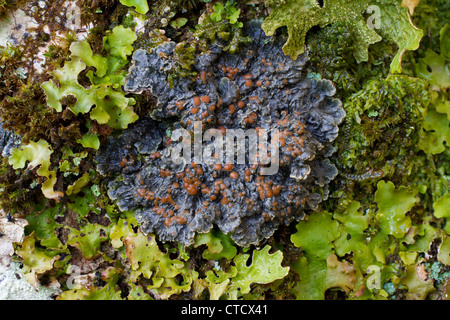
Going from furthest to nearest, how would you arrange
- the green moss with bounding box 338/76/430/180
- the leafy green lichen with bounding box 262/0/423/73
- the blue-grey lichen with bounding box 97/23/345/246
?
1. the green moss with bounding box 338/76/430/180
2. the leafy green lichen with bounding box 262/0/423/73
3. the blue-grey lichen with bounding box 97/23/345/246

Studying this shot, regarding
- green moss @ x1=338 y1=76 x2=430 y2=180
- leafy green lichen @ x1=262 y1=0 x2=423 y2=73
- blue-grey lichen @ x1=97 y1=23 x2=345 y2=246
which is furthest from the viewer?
green moss @ x1=338 y1=76 x2=430 y2=180

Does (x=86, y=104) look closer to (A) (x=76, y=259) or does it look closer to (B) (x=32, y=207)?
(B) (x=32, y=207)

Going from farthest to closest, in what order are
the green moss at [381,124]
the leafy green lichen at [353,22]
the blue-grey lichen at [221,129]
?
the green moss at [381,124]
the leafy green lichen at [353,22]
the blue-grey lichen at [221,129]

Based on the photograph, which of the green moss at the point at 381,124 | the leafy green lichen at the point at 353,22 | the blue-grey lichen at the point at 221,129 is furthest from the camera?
the green moss at the point at 381,124

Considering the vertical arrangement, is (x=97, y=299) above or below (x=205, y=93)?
below

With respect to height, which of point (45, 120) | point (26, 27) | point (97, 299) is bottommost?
point (97, 299)

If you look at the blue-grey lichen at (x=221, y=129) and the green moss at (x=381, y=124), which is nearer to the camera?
the blue-grey lichen at (x=221, y=129)

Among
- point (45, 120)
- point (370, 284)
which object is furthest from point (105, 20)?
point (370, 284)

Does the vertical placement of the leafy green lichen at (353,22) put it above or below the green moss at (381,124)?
above

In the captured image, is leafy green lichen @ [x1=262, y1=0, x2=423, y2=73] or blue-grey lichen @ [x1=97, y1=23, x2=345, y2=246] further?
leafy green lichen @ [x1=262, y1=0, x2=423, y2=73]
